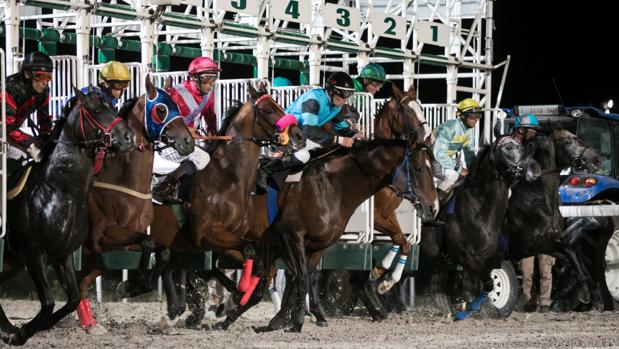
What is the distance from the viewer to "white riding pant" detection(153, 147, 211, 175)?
36.8 ft

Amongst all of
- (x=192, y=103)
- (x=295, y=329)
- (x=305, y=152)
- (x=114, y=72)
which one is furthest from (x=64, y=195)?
(x=305, y=152)

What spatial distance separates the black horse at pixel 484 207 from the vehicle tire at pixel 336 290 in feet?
3.60

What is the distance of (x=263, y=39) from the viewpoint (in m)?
15.1

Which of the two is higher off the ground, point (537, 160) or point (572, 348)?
point (537, 160)

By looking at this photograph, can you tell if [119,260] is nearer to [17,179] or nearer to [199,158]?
[199,158]

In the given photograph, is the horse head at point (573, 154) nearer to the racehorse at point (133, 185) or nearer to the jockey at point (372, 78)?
the jockey at point (372, 78)

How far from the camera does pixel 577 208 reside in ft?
48.1

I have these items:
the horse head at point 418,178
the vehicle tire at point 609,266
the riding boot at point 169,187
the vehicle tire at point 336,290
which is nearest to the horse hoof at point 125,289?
the riding boot at point 169,187

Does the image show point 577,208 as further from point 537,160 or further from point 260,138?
point 260,138

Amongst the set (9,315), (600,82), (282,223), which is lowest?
(9,315)

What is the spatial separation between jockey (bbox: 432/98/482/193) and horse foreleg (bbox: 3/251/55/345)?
4850 mm

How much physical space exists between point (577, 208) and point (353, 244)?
2863mm

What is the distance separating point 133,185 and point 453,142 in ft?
13.7

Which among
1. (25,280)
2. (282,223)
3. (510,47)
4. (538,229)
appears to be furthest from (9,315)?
(510,47)
